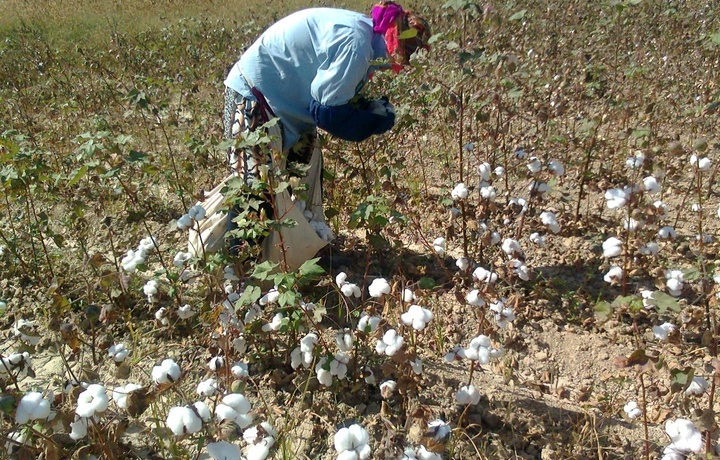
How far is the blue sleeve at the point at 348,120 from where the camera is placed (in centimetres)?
261

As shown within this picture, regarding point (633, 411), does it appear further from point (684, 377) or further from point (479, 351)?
point (479, 351)

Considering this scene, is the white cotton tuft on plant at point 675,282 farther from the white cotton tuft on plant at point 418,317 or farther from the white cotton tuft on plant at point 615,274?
the white cotton tuft on plant at point 418,317

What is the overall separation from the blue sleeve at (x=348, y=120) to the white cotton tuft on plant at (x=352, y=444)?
1553 millimetres

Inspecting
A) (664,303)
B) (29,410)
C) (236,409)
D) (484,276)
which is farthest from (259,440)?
(664,303)

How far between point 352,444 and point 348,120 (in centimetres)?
160

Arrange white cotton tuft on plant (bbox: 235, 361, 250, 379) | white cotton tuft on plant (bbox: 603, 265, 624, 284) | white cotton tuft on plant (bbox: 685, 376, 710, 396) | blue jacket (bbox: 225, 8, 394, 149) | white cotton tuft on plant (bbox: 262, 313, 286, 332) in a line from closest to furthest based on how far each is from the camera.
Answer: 1. white cotton tuft on plant (bbox: 685, 376, 710, 396)
2. white cotton tuft on plant (bbox: 235, 361, 250, 379)
3. white cotton tuft on plant (bbox: 262, 313, 286, 332)
4. white cotton tuft on plant (bbox: 603, 265, 624, 284)
5. blue jacket (bbox: 225, 8, 394, 149)

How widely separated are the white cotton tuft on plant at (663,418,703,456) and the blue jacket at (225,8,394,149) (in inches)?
67.1

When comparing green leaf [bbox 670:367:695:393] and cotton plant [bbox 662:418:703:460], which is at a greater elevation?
green leaf [bbox 670:367:695:393]

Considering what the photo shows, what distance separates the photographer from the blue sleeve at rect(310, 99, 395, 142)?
2.61m

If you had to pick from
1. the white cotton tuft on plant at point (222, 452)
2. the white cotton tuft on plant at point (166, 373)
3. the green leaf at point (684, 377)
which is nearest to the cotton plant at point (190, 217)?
the white cotton tuft on plant at point (166, 373)

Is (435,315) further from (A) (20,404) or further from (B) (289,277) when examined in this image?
(A) (20,404)

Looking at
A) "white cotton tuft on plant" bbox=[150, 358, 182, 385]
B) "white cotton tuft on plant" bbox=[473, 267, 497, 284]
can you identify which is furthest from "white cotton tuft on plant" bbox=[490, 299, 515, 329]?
"white cotton tuft on plant" bbox=[150, 358, 182, 385]

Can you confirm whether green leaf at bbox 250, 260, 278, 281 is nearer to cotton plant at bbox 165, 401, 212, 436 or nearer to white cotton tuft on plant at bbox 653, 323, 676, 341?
cotton plant at bbox 165, 401, 212, 436

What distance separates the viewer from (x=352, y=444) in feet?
4.52
